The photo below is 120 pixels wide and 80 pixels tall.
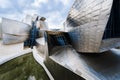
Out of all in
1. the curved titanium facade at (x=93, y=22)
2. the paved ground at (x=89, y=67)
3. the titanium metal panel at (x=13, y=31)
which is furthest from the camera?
the titanium metal panel at (x=13, y=31)

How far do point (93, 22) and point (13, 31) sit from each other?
1355 centimetres

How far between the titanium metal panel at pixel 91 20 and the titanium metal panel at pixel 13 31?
11.6 meters

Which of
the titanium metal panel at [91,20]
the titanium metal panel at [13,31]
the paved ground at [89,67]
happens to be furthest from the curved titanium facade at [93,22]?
the titanium metal panel at [13,31]

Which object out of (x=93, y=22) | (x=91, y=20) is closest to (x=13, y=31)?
(x=91, y=20)

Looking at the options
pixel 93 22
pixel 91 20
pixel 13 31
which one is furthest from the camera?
pixel 13 31


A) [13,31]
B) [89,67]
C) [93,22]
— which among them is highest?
[93,22]

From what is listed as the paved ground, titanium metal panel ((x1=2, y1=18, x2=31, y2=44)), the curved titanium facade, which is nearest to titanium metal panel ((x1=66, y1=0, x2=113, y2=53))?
the curved titanium facade

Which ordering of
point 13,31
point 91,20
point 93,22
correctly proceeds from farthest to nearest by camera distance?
point 13,31, point 91,20, point 93,22

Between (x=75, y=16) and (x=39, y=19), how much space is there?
13804 millimetres

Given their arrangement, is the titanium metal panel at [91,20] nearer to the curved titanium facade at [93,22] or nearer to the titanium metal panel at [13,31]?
the curved titanium facade at [93,22]

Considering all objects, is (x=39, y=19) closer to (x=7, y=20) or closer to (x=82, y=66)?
(x=7, y=20)

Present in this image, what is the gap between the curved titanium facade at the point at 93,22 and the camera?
3296 millimetres

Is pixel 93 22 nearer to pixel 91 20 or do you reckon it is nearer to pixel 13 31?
pixel 91 20

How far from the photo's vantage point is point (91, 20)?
3932mm
